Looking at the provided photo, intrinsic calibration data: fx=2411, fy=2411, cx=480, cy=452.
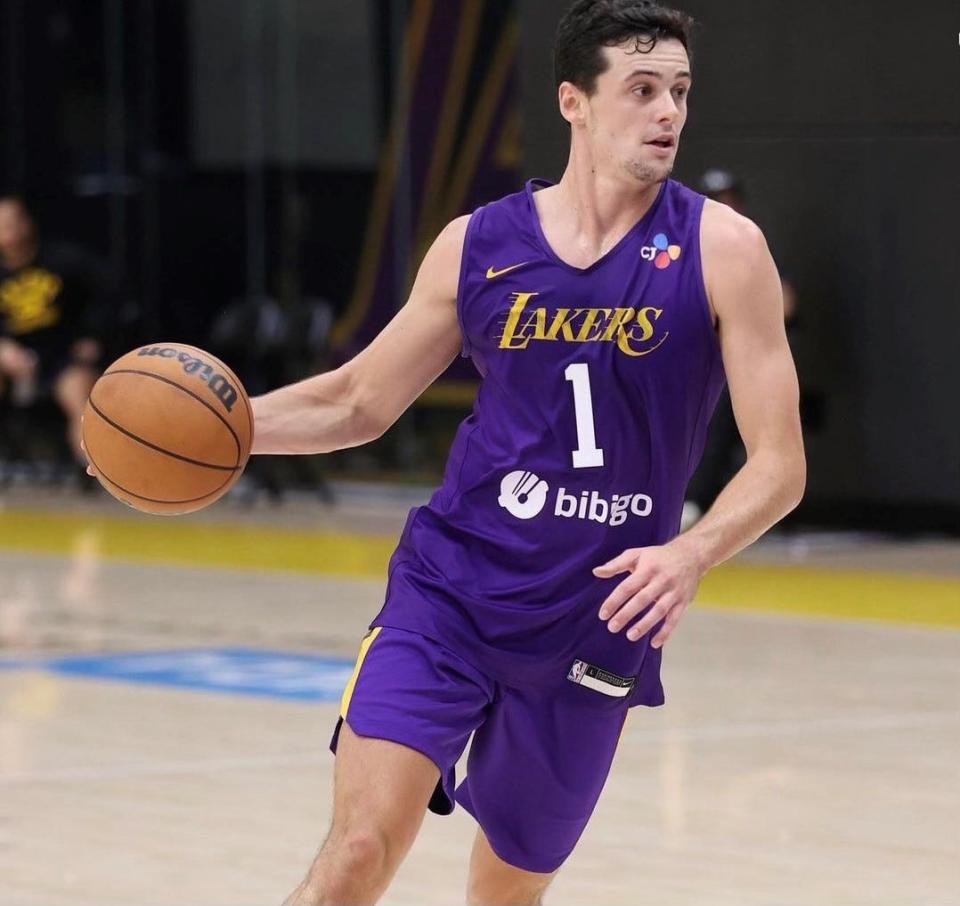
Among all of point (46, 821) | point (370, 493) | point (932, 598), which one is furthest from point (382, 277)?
point (46, 821)

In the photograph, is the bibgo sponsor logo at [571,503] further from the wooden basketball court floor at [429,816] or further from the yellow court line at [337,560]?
the yellow court line at [337,560]

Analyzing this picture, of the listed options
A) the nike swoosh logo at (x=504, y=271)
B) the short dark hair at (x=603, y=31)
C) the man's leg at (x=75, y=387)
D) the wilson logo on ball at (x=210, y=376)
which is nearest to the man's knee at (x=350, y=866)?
the wilson logo on ball at (x=210, y=376)

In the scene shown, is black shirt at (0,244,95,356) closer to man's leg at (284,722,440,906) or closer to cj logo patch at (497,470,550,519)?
cj logo patch at (497,470,550,519)

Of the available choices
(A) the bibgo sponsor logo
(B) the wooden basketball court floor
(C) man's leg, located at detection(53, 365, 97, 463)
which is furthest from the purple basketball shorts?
(C) man's leg, located at detection(53, 365, 97, 463)

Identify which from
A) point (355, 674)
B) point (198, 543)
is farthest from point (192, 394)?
point (198, 543)

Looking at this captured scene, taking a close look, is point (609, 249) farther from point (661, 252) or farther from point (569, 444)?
point (569, 444)

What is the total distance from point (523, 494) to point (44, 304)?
1333 centimetres

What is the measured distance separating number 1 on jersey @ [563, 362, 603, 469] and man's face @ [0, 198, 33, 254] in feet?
42.8

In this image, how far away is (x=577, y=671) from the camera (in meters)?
4.32

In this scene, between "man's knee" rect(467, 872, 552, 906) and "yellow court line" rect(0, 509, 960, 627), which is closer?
"man's knee" rect(467, 872, 552, 906)

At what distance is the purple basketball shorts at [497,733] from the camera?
13.7ft

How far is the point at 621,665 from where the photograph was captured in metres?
4.35

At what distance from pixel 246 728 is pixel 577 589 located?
4.13m

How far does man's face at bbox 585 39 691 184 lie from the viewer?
4.25 metres
